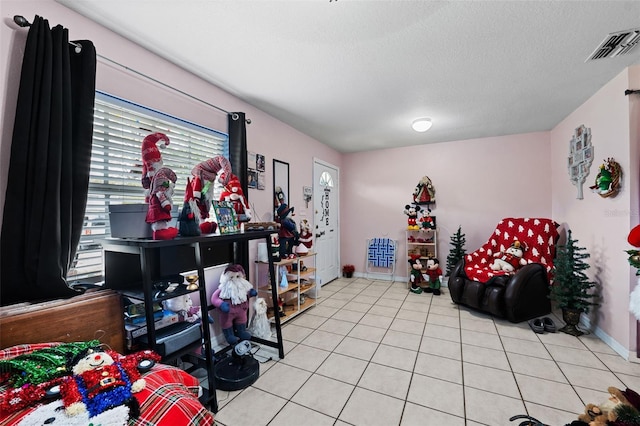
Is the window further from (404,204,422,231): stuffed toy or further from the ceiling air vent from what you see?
(404,204,422,231): stuffed toy

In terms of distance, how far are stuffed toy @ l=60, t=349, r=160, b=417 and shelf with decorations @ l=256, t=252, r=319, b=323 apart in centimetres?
167

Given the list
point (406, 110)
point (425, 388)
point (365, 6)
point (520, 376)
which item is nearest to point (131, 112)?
point (365, 6)

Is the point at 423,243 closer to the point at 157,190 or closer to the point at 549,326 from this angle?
the point at 549,326

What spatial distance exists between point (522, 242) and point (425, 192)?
144cm

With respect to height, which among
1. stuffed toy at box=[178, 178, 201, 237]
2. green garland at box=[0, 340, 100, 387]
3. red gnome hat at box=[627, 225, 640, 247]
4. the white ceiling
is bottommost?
green garland at box=[0, 340, 100, 387]

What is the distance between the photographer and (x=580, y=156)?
2.74 meters

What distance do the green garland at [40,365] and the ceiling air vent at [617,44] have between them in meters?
3.34

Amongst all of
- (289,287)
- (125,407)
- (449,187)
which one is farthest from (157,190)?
(449,187)

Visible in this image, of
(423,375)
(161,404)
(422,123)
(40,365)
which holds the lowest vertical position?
(423,375)

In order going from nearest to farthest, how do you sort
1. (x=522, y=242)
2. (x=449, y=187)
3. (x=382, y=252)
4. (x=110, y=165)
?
1. (x=110, y=165)
2. (x=522, y=242)
3. (x=449, y=187)
4. (x=382, y=252)

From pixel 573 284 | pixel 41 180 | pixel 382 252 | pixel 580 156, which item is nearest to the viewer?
pixel 41 180

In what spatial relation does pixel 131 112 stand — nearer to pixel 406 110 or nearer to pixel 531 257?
pixel 406 110

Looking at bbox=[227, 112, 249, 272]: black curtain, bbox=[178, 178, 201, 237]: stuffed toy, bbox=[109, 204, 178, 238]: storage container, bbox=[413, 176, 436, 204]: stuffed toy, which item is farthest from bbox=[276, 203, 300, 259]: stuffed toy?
bbox=[413, 176, 436, 204]: stuffed toy

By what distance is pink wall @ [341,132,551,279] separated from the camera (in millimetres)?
3725
